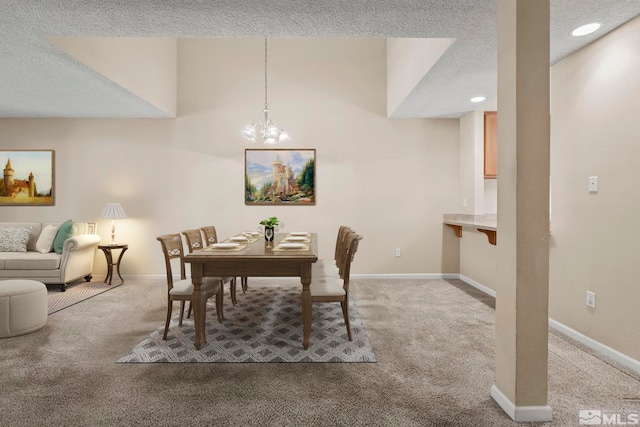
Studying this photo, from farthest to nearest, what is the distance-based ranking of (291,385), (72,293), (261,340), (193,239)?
(72,293) → (193,239) → (261,340) → (291,385)

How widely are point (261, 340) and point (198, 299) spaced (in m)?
0.62

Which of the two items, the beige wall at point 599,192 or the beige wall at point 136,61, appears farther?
the beige wall at point 136,61

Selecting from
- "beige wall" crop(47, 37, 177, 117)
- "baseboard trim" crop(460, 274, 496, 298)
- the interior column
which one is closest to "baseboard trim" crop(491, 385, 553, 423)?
the interior column

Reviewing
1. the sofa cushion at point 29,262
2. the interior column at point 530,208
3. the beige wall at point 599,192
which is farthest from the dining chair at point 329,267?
the sofa cushion at point 29,262

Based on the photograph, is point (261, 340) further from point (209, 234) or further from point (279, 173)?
point (279, 173)

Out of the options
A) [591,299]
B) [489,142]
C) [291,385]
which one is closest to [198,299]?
[291,385]

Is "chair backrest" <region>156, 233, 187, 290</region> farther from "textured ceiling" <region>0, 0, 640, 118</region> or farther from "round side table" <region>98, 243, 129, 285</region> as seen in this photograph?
"round side table" <region>98, 243, 129, 285</region>

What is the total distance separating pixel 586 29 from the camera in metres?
2.55

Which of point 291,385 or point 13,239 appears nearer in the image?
point 291,385

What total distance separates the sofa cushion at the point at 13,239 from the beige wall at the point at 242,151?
1.60 feet

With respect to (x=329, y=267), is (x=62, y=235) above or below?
above

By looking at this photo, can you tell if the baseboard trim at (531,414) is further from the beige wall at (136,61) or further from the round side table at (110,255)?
the round side table at (110,255)

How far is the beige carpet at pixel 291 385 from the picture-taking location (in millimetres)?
1842

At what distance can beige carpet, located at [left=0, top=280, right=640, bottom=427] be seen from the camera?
184cm
